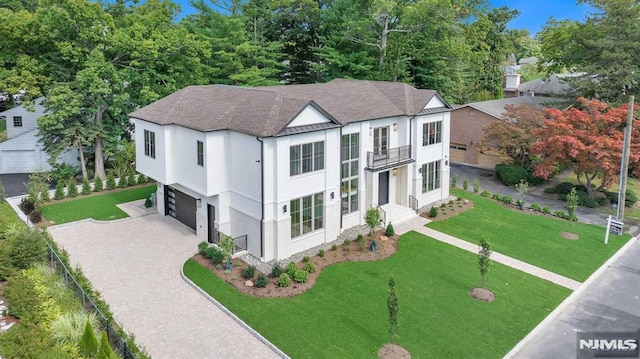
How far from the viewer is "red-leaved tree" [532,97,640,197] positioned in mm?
29109

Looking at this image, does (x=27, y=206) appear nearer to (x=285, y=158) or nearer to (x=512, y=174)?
(x=285, y=158)

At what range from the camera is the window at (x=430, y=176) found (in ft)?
95.8

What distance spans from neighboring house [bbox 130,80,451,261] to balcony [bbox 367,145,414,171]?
0.21ft

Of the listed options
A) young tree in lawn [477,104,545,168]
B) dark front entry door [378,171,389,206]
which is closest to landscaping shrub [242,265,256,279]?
dark front entry door [378,171,389,206]

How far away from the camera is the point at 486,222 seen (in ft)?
89.6

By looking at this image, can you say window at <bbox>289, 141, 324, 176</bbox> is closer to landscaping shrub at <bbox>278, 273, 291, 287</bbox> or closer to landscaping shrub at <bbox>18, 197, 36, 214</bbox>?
landscaping shrub at <bbox>278, 273, 291, 287</bbox>

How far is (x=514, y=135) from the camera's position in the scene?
35.6 metres

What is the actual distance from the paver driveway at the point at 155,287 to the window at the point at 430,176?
1407 cm

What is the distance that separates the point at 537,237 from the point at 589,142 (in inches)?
358

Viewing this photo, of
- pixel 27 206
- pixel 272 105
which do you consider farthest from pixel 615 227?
pixel 27 206

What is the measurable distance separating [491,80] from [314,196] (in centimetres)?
5233

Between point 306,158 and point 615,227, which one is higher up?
point 306,158

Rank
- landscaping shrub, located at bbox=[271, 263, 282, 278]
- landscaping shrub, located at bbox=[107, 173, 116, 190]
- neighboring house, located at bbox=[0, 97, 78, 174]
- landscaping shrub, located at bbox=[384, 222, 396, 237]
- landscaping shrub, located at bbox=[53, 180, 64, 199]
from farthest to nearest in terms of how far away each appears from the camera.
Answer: neighboring house, located at bbox=[0, 97, 78, 174] → landscaping shrub, located at bbox=[107, 173, 116, 190] → landscaping shrub, located at bbox=[53, 180, 64, 199] → landscaping shrub, located at bbox=[384, 222, 396, 237] → landscaping shrub, located at bbox=[271, 263, 282, 278]

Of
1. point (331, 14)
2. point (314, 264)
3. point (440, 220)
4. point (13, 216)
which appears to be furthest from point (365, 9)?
point (13, 216)
